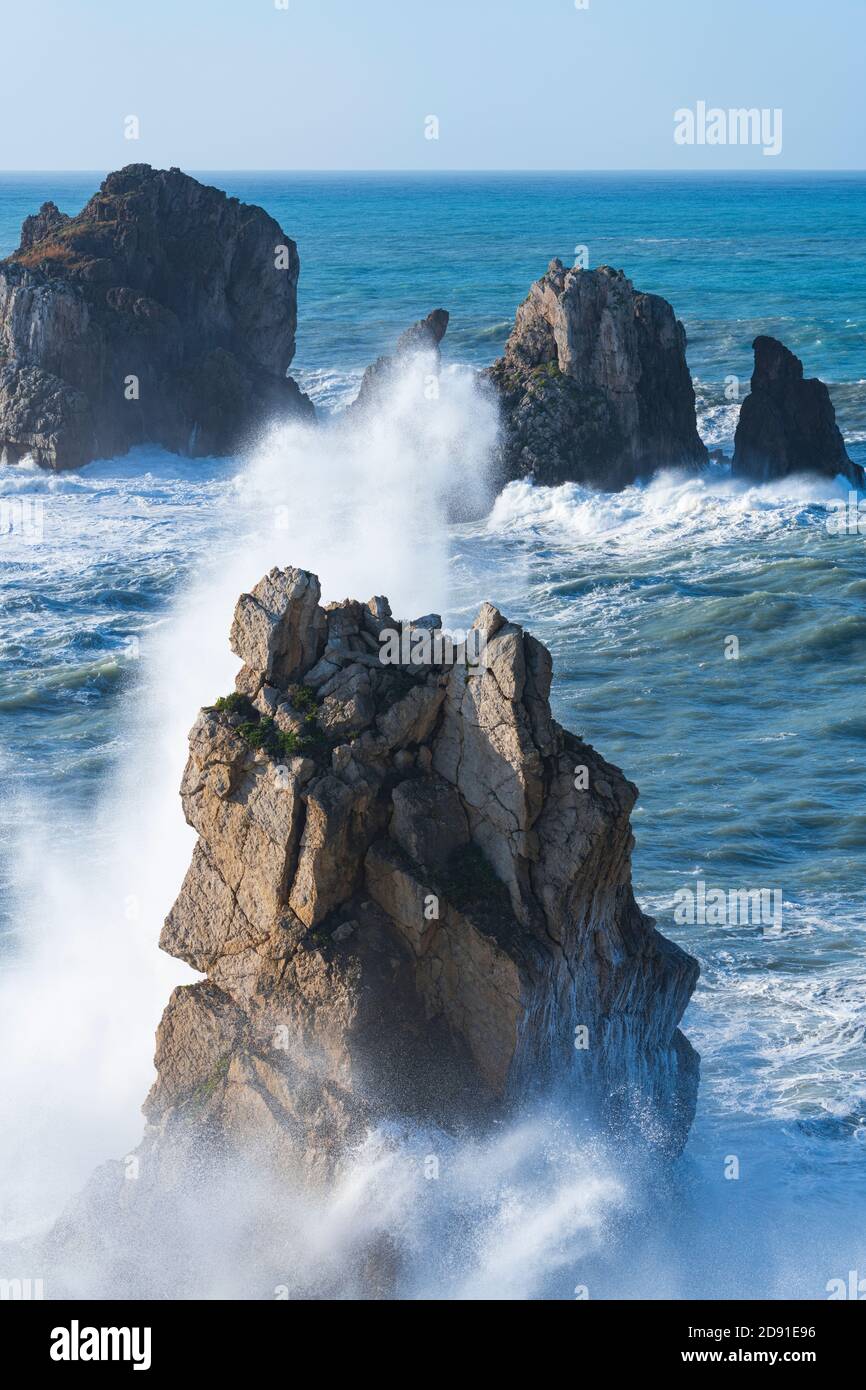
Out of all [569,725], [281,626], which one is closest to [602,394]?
[569,725]

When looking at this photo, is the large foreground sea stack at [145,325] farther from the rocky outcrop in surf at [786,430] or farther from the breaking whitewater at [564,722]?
the rocky outcrop in surf at [786,430]

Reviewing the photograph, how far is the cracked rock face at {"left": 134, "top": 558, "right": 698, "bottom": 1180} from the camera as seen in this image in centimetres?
1623

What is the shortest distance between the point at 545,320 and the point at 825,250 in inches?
3460

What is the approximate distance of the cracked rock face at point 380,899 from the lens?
16234mm

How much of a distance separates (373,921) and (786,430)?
40880 millimetres

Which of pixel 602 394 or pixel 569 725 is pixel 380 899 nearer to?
pixel 569 725

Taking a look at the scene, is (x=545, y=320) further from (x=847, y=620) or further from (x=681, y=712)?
(x=681, y=712)

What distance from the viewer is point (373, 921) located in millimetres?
16641

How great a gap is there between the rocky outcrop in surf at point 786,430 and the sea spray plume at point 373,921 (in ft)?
128

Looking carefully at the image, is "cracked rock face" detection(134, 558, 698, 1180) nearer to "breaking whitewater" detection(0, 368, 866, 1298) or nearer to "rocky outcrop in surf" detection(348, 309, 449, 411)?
"breaking whitewater" detection(0, 368, 866, 1298)

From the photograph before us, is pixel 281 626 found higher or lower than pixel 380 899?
higher

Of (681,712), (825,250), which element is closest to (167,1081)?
(681,712)

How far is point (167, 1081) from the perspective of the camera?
56.5ft

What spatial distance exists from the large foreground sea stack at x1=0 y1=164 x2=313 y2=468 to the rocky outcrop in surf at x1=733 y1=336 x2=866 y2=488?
17.7 metres
